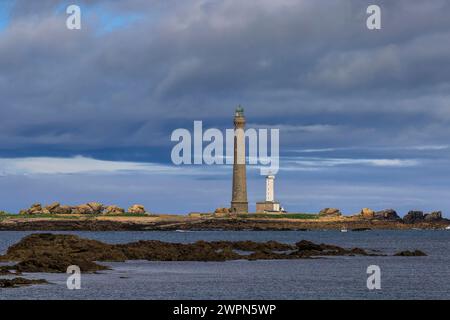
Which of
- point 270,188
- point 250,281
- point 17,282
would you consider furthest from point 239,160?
point 17,282

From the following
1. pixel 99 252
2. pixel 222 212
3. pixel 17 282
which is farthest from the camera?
pixel 222 212

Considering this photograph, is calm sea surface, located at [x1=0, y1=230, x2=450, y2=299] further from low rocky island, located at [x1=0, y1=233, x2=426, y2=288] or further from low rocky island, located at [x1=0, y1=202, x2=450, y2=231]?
low rocky island, located at [x1=0, y1=202, x2=450, y2=231]

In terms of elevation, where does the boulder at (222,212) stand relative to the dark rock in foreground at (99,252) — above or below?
above

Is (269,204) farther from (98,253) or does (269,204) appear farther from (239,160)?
(98,253)

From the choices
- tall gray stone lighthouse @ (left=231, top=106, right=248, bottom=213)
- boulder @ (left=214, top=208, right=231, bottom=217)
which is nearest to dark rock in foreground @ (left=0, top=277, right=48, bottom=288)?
tall gray stone lighthouse @ (left=231, top=106, right=248, bottom=213)

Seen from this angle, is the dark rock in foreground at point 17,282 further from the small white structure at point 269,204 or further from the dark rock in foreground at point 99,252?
the small white structure at point 269,204

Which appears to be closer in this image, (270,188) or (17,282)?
Answer: (17,282)

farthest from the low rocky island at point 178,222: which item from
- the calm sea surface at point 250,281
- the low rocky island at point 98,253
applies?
the calm sea surface at point 250,281

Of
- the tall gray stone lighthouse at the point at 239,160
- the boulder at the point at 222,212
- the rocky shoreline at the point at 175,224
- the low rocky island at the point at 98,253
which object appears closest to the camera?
the low rocky island at the point at 98,253

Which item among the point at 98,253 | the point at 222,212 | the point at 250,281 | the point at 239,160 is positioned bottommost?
the point at 250,281

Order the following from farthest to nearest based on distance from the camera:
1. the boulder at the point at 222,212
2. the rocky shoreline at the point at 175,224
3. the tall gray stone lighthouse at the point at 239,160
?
the boulder at the point at 222,212
the rocky shoreline at the point at 175,224
the tall gray stone lighthouse at the point at 239,160

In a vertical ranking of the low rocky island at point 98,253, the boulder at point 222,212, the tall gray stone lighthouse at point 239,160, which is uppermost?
the tall gray stone lighthouse at point 239,160

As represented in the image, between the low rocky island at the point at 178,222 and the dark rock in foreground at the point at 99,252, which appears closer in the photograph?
the dark rock in foreground at the point at 99,252
